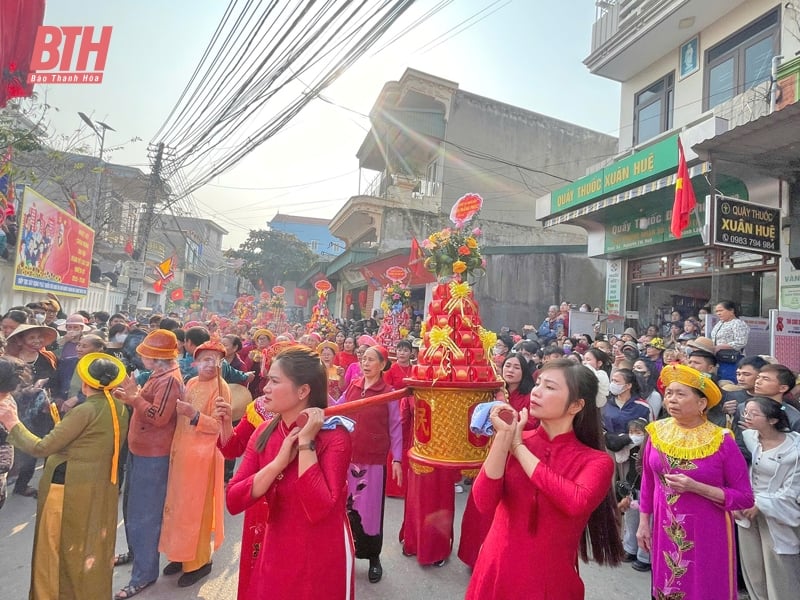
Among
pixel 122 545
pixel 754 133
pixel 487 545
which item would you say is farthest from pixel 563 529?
pixel 754 133

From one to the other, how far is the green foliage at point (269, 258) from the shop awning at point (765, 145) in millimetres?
28056

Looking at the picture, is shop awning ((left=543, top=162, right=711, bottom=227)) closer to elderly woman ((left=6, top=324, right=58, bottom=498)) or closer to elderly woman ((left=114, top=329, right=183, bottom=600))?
elderly woman ((left=114, top=329, right=183, bottom=600))

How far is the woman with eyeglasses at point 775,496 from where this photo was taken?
2910mm

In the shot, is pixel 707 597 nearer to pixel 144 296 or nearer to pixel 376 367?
pixel 376 367

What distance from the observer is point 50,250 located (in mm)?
9594

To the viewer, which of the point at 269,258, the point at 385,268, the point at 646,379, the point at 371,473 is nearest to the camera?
the point at 371,473

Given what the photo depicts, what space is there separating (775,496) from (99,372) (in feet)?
13.3

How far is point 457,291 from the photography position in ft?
9.66

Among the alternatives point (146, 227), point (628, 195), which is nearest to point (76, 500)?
point (628, 195)

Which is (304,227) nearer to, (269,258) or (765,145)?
(269,258)

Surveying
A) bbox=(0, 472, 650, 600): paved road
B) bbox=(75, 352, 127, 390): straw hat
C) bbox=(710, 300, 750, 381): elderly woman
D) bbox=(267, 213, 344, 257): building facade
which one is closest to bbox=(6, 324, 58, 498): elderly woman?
bbox=(0, 472, 650, 600): paved road

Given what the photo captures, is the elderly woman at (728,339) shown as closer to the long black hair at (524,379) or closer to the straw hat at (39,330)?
the long black hair at (524,379)

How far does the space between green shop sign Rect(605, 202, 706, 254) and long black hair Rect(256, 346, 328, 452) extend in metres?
8.68

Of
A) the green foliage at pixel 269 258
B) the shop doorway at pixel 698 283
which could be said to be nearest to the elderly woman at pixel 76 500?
the shop doorway at pixel 698 283
